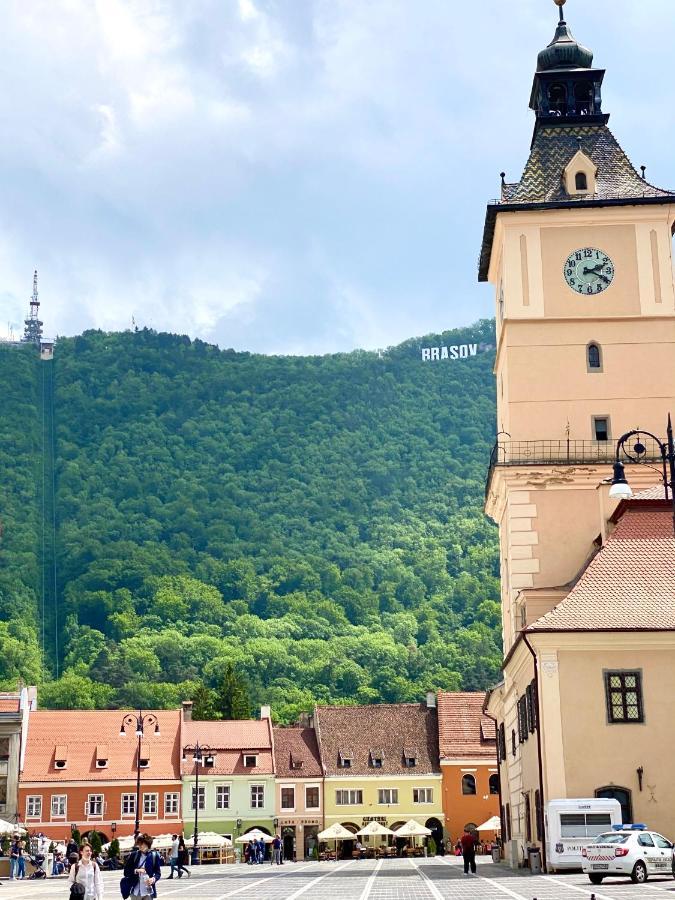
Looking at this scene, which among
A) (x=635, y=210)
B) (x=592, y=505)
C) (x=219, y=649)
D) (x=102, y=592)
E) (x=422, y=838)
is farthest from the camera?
(x=102, y=592)

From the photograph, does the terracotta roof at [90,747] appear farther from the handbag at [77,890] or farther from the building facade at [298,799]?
the handbag at [77,890]

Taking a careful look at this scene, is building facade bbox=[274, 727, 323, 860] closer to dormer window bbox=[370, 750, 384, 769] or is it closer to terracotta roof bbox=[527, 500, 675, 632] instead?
dormer window bbox=[370, 750, 384, 769]

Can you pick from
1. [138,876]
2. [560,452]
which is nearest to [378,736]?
[560,452]

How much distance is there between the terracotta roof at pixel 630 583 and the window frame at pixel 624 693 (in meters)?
1.31

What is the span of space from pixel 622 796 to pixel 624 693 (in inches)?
113

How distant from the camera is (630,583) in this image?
40562 millimetres

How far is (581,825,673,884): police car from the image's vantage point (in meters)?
31.3

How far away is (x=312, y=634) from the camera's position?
17725cm

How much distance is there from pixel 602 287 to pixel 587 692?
1885cm

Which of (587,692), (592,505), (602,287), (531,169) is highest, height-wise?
(531,169)

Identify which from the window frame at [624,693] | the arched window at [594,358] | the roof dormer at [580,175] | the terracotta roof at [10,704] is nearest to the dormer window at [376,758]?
the terracotta roof at [10,704]

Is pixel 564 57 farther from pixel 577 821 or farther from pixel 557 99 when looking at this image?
pixel 577 821

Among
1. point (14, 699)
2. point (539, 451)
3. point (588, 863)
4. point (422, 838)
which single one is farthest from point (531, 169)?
point (14, 699)

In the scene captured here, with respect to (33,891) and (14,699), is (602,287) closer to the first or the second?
(33,891)
